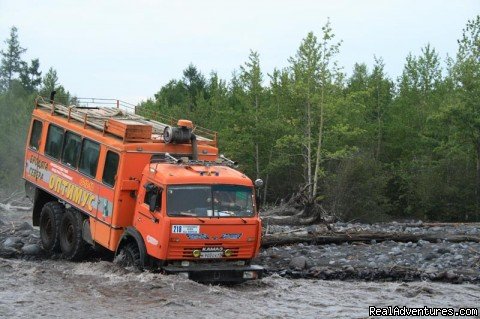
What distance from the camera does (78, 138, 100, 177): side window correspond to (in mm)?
17547

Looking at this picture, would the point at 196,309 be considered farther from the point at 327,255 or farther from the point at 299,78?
the point at 299,78

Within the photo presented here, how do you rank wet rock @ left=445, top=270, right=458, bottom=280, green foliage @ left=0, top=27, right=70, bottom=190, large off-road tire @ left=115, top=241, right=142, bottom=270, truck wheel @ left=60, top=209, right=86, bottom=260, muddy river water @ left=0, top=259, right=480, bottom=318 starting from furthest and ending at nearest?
1. green foliage @ left=0, top=27, right=70, bottom=190
2. truck wheel @ left=60, top=209, right=86, bottom=260
3. wet rock @ left=445, top=270, right=458, bottom=280
4. large off-road tire @ left=115, top=241, right=142, bottom=270
5. muddy river water @ left=0, top=259, right=480, bottom=318

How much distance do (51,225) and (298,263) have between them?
6029mm

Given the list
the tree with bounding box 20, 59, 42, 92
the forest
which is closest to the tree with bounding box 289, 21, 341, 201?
the forest

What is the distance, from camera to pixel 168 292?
14469 mm

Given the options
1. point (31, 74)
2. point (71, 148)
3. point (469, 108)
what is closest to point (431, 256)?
point (71, 148)

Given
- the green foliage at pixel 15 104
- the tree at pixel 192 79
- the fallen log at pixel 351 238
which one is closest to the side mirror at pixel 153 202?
the fallen log at pixel 351 238

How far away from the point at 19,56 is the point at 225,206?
77279mm

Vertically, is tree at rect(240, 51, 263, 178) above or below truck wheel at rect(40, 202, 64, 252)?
above

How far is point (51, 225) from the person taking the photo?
1927 cm

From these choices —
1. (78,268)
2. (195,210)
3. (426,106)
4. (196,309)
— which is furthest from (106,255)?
(426,106)

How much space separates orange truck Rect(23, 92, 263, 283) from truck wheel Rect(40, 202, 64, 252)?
0.03 metres

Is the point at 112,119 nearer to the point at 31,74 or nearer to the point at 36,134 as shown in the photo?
the point at 36,134

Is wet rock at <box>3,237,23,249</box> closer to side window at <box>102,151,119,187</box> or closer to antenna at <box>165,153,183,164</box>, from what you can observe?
side window at <box>102,151,119,187</box>
